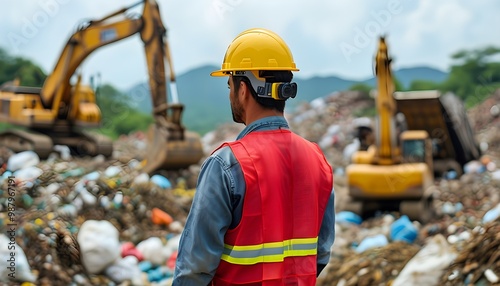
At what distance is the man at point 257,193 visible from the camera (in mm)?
1982

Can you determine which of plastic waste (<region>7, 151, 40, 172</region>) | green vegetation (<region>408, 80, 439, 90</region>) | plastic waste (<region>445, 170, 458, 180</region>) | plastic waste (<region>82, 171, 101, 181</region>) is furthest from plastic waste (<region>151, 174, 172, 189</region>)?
green vegetation (<region>408, 80, 439, 90</region>)

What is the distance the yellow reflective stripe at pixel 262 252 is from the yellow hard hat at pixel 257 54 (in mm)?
549

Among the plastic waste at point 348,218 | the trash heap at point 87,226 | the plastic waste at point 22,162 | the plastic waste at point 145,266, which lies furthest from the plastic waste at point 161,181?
the plastic waste at point 145,266

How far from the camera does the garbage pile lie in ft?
13.5

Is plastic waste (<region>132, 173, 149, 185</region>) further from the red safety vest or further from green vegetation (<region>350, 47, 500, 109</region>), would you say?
green vegetation (<region>350, 47, 500, 109</region>)

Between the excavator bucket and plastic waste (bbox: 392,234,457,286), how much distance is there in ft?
19.7

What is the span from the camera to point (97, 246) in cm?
498

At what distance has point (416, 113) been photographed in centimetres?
1161

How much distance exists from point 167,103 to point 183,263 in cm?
835

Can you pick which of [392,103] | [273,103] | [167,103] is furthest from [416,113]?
[273,103]

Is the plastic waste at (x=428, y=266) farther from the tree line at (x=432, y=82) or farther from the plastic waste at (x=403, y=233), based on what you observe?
the tree line at (x=432, y=82)

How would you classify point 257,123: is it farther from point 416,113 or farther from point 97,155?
point 97,155

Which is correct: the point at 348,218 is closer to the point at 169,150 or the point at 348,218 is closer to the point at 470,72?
the point at 169,150

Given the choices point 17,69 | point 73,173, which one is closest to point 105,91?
point 17,69
